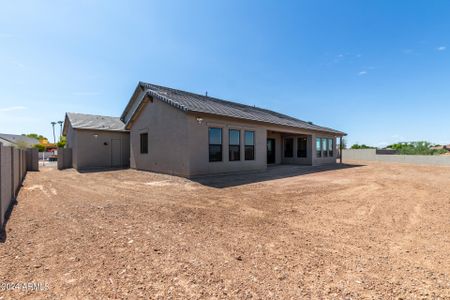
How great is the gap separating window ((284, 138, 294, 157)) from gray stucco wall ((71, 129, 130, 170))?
549 inches

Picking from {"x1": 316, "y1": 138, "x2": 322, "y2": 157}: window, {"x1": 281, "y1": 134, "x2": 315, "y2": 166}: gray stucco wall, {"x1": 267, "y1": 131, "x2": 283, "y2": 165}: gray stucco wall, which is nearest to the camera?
{"x1": 281, "y1": 134, "x2": 315, "y2": 166}: gray stucco wall

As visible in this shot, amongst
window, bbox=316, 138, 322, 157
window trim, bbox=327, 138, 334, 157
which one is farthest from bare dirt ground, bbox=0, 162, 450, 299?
window trim, bbox=327, 138, 334, 157

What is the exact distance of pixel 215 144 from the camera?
1101cm

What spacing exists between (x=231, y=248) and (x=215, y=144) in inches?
316

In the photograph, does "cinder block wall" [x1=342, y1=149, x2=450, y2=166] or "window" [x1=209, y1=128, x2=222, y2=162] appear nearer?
"window" [x1=209, y1=128, x2=222, y2=162]

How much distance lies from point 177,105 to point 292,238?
8252mm

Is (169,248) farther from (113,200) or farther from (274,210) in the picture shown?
(113,200)

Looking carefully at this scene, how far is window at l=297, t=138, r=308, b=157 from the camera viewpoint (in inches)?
690

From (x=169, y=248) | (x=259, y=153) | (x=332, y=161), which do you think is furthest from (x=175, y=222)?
(x=332, y=161)

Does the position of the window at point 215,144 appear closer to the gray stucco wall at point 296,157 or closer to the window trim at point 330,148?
the gray stucco wall at point 296,157

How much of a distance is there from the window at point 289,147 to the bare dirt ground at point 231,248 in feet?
40.0

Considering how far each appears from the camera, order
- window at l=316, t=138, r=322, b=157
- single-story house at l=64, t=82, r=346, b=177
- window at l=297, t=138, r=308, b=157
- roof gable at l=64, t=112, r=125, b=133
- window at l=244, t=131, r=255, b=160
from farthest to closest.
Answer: window at l=316, t=138, r=322, b=157 < window at l=297, t=138, r=308, b=157 < roof gable at l=64, t=112, r=125, b=133 < window at l=244, t=131, r=255, b=160 < single-story house at l=64, t=82, r=346, b=177

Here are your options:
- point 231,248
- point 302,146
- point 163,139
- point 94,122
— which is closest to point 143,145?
point 163,139

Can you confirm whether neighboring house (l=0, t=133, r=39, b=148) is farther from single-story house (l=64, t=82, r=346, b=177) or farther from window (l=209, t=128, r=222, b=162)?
window (l=209, t=128, r=222, b=162)
